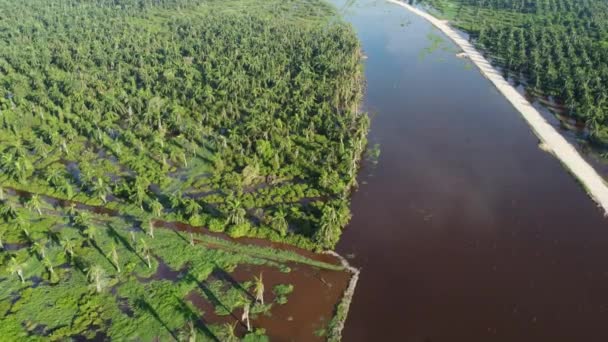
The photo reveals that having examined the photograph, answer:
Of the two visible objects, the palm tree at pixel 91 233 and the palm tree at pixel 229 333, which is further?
the palm tree at pixel 91 233

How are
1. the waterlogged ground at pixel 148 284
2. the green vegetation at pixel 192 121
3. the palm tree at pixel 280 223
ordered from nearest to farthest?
the waterlogged ground at pixel 148 284 < the palm tree at pixel 280 223 < the green vegetation at pixel 192 121

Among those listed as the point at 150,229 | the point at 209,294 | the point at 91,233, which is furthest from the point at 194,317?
the point at 91,233

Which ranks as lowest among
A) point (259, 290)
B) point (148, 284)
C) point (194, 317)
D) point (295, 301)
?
point (194, 317)

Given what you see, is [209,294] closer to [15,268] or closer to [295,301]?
[295,301]

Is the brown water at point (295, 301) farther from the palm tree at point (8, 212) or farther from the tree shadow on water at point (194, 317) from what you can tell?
the palm tree at point (8, 212)

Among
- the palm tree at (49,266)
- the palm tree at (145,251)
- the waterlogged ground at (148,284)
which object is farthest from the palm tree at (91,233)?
the palm tree at (145,251)

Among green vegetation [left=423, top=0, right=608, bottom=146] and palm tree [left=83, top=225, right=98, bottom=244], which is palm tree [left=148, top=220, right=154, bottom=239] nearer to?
palm tree [left=83, top=225, right=98, bottom=244]

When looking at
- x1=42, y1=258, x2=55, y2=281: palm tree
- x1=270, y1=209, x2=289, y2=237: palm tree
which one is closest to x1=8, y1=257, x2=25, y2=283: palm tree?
x1=42, y1=258, x2=55, y2=281: palm tree

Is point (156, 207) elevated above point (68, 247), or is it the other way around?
point (156, 207)
